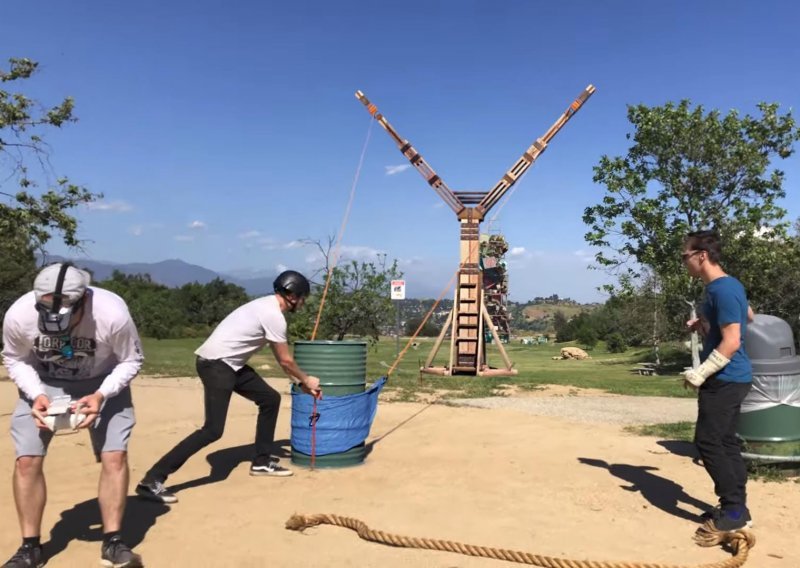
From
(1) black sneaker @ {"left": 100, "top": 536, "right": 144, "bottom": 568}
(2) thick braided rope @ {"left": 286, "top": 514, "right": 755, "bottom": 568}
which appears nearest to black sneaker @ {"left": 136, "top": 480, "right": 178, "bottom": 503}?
(2) thick braided rope @ {"left": 286, "top": 514, "right": 755, "bottom": 568}

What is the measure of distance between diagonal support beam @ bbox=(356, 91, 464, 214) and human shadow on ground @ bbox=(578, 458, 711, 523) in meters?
Answer: 12.1

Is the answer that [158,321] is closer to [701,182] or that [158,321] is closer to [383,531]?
[701,182]

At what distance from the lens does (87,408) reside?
10.7ft

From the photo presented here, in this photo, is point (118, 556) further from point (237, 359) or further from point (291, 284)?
point (291, 284)

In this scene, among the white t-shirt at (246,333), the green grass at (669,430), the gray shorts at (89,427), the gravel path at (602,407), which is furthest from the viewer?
the gravel path at (602,407)

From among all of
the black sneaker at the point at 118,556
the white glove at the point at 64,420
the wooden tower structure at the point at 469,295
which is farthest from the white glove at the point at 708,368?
the wooden tower structure at the point at 469,295

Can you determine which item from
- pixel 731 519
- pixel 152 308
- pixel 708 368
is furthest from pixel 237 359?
pixel 152 308

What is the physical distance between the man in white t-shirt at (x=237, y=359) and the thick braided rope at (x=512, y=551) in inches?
48.7

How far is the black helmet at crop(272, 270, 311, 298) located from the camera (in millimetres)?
5305

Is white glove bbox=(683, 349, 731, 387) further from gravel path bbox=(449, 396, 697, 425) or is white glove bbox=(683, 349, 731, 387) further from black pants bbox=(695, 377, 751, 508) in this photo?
gravel path bbox=(449, 396, 697, 425)

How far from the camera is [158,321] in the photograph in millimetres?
50250

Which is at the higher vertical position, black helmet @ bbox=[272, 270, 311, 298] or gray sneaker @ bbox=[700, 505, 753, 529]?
black helmet @ bbox=[272, 270, 311, 298]

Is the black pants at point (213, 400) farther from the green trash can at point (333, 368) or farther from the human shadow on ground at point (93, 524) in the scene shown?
the green trash can at point (333, 368)

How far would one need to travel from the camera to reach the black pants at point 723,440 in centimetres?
410
